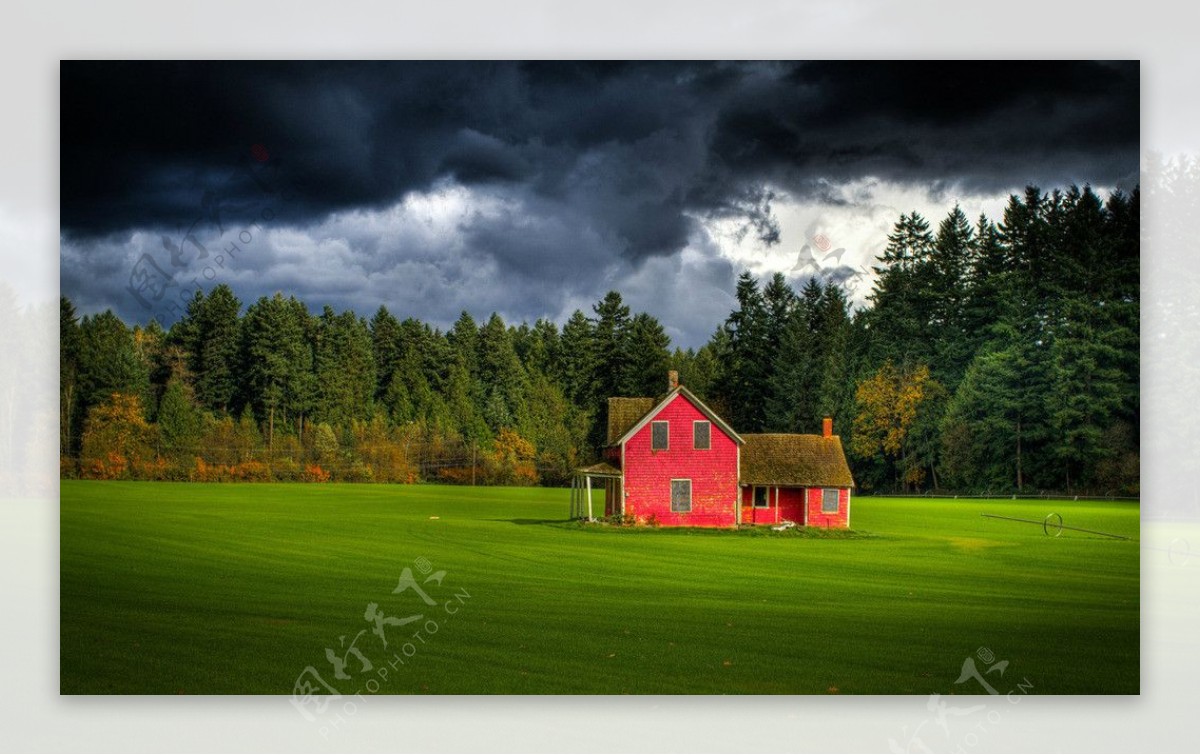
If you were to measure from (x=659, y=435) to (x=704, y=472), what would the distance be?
2.36 ft

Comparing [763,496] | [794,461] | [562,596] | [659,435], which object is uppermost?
[659,435]

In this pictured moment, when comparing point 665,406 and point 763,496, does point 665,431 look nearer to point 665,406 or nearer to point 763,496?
point 665,406

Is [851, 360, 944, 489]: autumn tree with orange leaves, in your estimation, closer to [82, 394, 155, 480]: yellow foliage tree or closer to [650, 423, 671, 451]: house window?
[650, 423, 671, 451]: house window

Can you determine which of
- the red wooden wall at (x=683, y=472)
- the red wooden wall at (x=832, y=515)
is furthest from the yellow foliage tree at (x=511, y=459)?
the red wooden wall at (x=832, y=515)

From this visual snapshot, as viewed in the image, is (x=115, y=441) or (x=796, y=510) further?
(x=796, y=510)

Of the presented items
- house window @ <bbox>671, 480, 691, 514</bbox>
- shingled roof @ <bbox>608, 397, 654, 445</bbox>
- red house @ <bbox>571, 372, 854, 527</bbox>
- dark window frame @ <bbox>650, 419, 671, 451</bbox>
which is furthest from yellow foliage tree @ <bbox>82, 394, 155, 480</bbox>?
house window @ <bbox>671, 480, 691, 514</bbox>

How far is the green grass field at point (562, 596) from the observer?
9266 millimetres

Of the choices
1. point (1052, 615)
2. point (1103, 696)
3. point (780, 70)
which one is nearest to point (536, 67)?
point (780, 70)

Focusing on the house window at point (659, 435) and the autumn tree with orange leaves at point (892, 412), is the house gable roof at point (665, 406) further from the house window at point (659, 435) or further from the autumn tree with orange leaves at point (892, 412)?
the autumn tree with orange leaves at point (892, 412)

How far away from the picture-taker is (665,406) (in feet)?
43.0

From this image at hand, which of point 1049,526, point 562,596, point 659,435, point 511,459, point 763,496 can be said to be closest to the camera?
point 562,596

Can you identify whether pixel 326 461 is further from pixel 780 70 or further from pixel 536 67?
pixel 780 70

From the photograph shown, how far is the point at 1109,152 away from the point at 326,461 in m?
9.17

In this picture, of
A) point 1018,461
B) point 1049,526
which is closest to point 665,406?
point 1018,461
